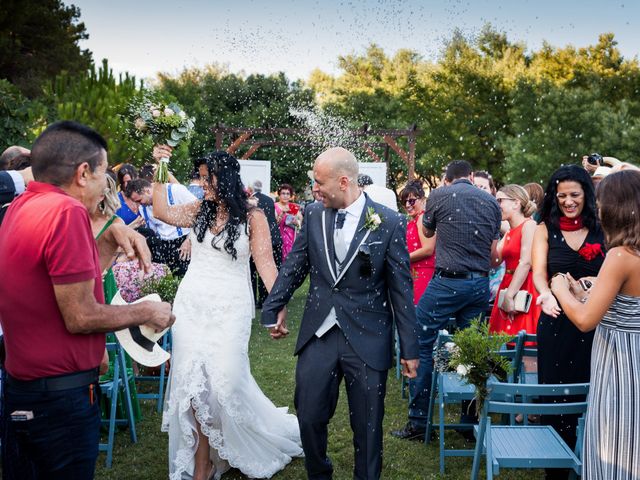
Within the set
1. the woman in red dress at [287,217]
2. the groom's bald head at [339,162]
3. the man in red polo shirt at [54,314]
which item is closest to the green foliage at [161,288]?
the groom's bald head at [339,162]

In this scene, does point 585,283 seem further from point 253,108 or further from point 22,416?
point 253,108

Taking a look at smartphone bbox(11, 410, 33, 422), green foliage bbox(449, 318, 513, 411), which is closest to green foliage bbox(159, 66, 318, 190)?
green foliage bbox(449, 318, 513, 411)

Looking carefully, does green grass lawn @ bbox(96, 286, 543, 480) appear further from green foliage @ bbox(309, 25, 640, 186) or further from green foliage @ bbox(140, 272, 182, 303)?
green foliage @ bbox(309, 25, 640, 186)

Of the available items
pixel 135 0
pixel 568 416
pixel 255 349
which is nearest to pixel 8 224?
pixel 568 416

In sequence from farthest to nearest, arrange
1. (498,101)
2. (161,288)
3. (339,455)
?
(498,101)
(161,288)
(339,455)

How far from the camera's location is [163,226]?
8.28m

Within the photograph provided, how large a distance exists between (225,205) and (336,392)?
159 centimetres

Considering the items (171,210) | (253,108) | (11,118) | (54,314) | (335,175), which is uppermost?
(253,108)

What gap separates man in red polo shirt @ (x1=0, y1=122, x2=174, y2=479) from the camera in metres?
2.43

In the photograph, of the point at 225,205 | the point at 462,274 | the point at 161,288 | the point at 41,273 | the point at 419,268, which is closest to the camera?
the point at 41,273

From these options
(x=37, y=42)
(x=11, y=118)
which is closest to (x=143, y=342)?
(x=11, y=118)

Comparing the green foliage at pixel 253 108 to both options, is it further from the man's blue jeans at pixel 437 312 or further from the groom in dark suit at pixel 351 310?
the groom in dark suit at pixel 351 310

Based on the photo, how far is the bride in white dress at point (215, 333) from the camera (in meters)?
4.50

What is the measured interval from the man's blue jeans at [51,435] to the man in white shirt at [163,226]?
519cm
